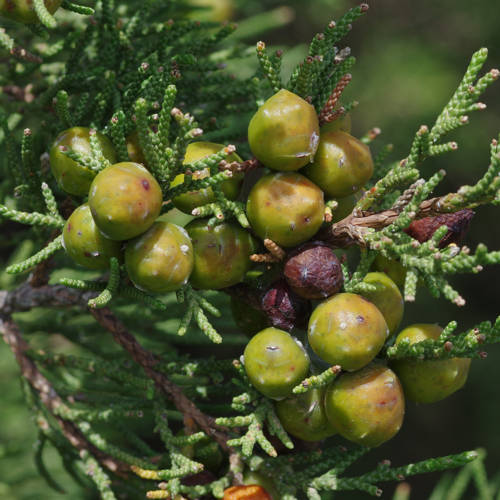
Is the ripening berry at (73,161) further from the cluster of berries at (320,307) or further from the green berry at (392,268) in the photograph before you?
the green berry at (392,268)

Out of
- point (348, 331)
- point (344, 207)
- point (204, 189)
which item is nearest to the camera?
point (348, 331)

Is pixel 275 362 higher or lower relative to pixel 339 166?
lower

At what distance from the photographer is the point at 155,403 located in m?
1.96

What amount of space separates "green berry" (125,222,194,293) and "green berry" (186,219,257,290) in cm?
6

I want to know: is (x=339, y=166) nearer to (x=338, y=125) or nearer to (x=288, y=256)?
(x=338, y=125)

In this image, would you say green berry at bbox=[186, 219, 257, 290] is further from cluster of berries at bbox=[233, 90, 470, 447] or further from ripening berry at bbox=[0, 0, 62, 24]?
ripening berry at bbox=[0, 0, 62, 24]

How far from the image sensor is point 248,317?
1.77 meters

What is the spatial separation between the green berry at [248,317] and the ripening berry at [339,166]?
15.9 inches

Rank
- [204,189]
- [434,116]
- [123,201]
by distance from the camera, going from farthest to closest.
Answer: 1. [434,116]
2. [204,189]
3. [123,201]

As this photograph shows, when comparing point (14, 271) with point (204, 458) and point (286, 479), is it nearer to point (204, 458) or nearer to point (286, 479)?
point (204, 458)

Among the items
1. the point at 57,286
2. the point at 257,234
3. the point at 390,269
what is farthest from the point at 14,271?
the point at 390,269

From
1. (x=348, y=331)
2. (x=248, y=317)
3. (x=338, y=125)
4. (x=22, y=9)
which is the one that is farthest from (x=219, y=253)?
(x=22, y=9)

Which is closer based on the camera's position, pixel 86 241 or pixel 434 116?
pixel 86 241

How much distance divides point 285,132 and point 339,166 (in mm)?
189
